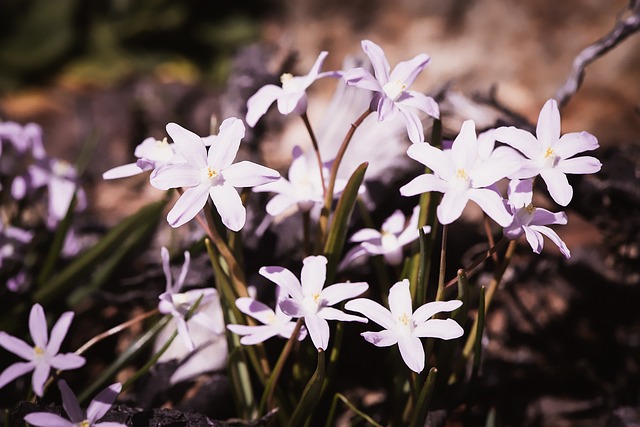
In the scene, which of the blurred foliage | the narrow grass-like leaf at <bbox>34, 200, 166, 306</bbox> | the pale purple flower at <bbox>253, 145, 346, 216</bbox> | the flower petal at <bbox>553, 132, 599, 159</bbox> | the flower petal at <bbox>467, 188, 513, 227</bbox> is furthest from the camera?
the blurred foliage

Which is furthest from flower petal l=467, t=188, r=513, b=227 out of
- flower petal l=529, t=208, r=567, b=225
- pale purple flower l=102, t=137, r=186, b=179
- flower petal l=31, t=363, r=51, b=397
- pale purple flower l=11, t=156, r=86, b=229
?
pale purple flower l=11, t=156, r=86, b=229

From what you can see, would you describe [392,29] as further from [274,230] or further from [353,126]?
[353,126]

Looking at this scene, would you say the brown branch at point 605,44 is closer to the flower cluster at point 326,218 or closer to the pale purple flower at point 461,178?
the flower cluster at point 326,218

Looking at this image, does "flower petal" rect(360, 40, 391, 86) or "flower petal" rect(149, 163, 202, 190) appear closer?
"flower petal" rect(149, 163, 202, 190)

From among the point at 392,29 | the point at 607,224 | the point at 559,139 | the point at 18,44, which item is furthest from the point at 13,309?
the point at 392,29

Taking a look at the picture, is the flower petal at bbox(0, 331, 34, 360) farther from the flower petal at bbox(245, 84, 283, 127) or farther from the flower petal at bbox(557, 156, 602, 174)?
the flower petal at bbox(557, 156, 602, 174)

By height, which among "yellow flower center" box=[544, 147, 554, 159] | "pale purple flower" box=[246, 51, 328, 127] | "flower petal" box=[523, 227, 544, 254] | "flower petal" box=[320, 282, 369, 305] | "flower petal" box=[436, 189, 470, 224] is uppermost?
"pale purple flower" box=[246, 51, 328, 127]
